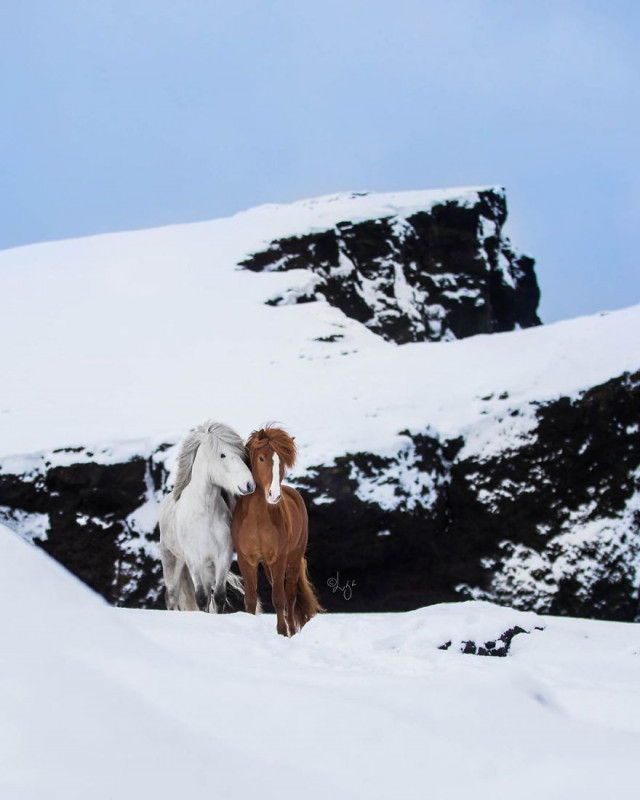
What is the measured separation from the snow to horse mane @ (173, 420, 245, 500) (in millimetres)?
3585

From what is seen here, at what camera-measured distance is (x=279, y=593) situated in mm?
6371

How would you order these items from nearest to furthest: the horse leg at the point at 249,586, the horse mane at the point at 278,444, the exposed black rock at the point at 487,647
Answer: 1. the exposed black rock at the point at 487,647
2. the horse mane at the point at 278,444
3. the horse leg at the point at 249,586

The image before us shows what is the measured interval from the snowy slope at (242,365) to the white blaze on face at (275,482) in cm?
324

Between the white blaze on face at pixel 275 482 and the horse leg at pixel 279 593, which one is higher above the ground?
the white blaze on face at pixel 275 482

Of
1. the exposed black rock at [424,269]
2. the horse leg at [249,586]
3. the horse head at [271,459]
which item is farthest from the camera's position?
the exposed black rock at [424,269]

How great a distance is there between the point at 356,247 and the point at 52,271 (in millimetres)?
8500

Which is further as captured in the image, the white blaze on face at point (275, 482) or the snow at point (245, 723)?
the white blaze on face at point (275, 482)

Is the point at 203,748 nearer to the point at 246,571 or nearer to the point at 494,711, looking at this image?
the point at 494,711

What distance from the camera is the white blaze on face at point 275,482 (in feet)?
20.1

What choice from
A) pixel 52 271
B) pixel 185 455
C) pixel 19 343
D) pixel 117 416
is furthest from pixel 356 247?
pixel 185 455

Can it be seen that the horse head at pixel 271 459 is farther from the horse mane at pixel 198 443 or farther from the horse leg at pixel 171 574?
the horse leg at pixel 171 574

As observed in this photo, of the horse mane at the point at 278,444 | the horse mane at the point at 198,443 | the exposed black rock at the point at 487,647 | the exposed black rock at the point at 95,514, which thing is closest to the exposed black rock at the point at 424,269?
the exposed black rock at the point at 95,514

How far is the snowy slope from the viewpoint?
399 inches

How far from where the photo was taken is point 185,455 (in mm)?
6977
